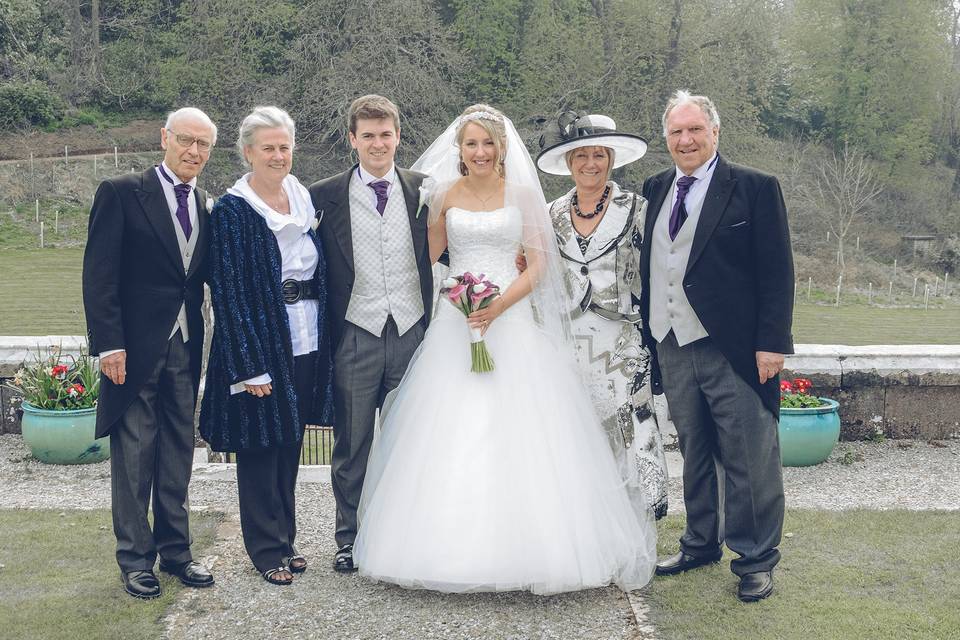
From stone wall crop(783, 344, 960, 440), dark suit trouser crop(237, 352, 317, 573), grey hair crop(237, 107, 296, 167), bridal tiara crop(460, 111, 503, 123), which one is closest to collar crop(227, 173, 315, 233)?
grey hair crop(237, 107, 296, 167)

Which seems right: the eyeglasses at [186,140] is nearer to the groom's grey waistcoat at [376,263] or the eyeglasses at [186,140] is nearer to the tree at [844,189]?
the groom's grey waistcoat at [376,263]

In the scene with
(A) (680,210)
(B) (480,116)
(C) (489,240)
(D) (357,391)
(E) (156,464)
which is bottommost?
(E) (156,464)

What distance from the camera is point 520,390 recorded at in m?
3.98

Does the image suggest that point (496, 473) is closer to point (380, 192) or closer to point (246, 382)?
point (246, 382)

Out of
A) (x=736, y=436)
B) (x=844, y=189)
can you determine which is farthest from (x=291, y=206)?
(x=844, y=189)

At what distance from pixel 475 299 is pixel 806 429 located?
296 centimetres

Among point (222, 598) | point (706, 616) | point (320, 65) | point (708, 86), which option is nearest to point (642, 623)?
point (706, 616)

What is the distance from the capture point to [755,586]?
3797 millimetres

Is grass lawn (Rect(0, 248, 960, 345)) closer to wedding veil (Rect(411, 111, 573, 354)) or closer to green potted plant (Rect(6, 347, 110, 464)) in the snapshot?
green potted plant (Rect(6, 347, 110, 464))

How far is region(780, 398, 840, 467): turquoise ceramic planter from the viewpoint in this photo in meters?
5.89

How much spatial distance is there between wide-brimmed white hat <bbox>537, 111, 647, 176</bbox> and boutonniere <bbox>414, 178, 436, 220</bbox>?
544 mm

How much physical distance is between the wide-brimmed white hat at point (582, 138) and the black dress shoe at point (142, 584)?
2.56m

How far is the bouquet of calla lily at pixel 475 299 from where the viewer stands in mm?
4043

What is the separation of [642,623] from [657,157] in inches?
828
